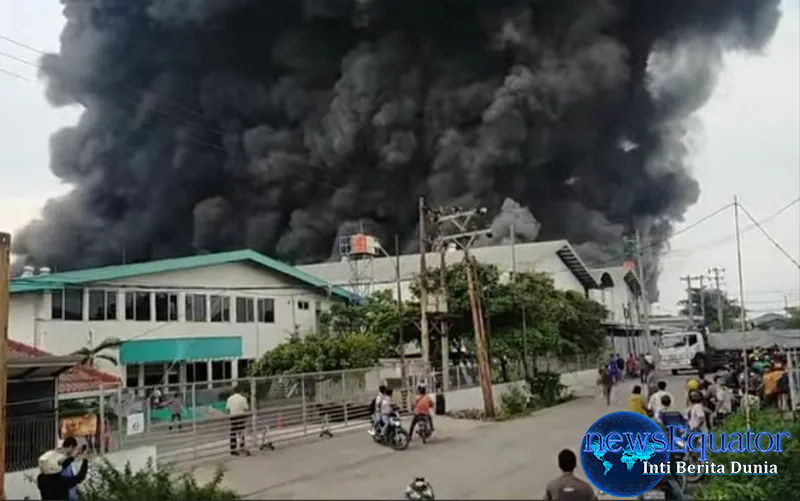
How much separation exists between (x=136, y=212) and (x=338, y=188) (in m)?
14.3

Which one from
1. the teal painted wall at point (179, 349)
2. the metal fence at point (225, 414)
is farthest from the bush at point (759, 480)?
the teal painted wall at point (179, 349)

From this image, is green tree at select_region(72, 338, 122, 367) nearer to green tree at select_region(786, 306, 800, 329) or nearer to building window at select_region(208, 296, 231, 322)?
building window at select_region(208, 296, 231, 322)

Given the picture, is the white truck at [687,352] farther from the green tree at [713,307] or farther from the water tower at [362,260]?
the green tree at [713,307]

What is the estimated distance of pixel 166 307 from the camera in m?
22.1

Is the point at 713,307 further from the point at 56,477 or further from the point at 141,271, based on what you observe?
the point at 56,477

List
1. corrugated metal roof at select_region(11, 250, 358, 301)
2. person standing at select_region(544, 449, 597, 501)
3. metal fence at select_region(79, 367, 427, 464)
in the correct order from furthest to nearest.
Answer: corrugated metal roof at select_region(11, 250, 358, 301) < metal fence at select_region(79, 367, 427, 464) < person standing at select_region(544, 449, 597, 501)

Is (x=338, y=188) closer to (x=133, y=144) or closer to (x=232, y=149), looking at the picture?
(x=232, y=149)

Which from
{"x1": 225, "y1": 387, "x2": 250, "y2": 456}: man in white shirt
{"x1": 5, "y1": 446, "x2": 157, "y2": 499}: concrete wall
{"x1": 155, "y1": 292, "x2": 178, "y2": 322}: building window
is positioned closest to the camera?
{"x1": 5, "y1": 446, "x2": 157, "y2": 499}: concrete wall

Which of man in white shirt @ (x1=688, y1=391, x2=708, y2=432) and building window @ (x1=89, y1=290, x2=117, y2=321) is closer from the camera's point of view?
man in white shirt @ (x1=688, y1=391, x2=708, y2=432)

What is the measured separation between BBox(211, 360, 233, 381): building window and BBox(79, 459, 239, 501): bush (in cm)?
1372

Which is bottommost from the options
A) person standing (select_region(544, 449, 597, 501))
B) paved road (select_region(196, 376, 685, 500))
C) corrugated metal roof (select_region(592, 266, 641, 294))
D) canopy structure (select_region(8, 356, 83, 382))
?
paved road (select_region(196, 376, 685, 500))

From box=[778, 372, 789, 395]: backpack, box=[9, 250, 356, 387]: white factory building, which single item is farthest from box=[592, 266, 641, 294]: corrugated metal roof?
box=[778, 372, 789, 395]: backpack

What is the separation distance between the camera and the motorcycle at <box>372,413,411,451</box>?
13500 mm

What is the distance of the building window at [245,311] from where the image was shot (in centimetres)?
2442
